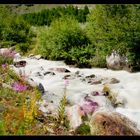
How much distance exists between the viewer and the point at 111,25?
27.9 meters

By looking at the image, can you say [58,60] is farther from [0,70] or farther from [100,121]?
[100,121]

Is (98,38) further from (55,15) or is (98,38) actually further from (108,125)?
(108,125)

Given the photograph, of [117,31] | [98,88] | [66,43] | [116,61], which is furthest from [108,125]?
[66,43]

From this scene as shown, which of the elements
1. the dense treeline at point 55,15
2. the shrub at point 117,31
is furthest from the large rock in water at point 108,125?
the dense treeline at point 55,15

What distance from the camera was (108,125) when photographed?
9320 millimetres

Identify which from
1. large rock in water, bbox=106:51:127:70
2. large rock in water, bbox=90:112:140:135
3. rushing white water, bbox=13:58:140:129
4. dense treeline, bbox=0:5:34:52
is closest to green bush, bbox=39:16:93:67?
large rock in water, bbox=106:51:127:70

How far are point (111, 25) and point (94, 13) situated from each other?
6.80 ft

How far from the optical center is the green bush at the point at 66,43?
30.5 meters

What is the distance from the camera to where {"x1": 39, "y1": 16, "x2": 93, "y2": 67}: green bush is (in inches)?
1199

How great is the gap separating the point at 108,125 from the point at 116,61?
58.6ft

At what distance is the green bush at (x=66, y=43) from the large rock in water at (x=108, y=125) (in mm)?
20063

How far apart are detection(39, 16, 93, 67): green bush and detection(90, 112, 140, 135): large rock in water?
20.1 m

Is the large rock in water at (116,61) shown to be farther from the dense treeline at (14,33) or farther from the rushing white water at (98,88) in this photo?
the dense treeline at (14,33)

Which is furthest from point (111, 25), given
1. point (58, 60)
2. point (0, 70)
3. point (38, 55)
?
point (0, 70)
